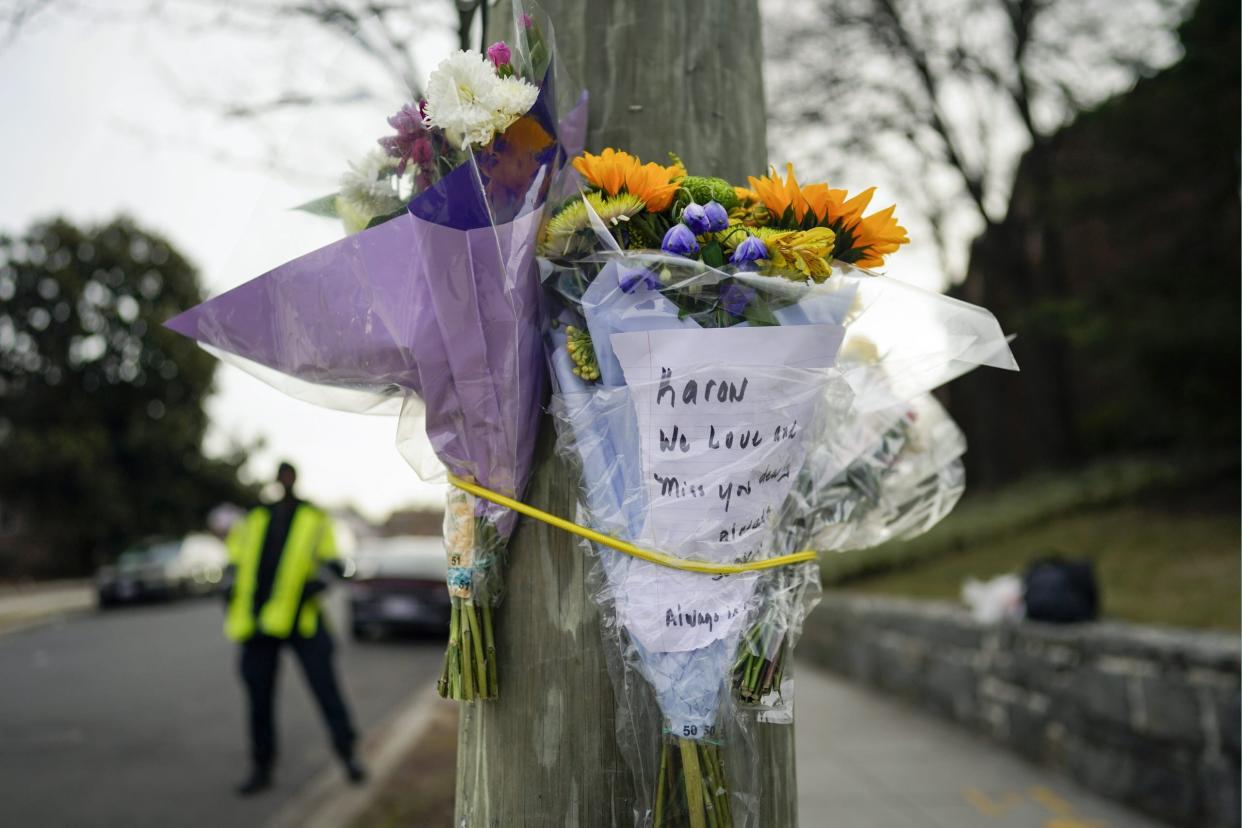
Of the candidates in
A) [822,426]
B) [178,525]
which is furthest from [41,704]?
[178,525]

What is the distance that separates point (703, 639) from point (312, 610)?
4652 millimetres

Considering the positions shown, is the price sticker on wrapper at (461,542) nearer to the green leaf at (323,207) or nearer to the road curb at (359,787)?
the green leaf at (323,207)

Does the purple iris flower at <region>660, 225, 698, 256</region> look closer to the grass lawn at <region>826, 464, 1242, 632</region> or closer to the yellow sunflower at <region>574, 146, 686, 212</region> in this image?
the yellow sunflower at <region>574, 146, 686, 212</region>

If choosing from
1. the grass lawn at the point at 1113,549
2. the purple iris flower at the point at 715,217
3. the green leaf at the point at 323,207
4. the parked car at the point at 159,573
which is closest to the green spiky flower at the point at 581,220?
the purple iris flower at the point at 715,217

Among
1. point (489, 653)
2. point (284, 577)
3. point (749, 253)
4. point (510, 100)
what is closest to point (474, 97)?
point (510, 100)

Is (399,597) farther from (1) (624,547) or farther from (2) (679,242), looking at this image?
(2) (679,242)

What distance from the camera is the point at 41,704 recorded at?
8.32 meters

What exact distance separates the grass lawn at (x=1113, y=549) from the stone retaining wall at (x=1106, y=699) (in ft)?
3.24

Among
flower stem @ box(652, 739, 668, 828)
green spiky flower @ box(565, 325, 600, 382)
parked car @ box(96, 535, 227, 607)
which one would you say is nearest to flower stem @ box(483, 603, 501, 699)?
flower stem @ box(652, 739, 668, 828)

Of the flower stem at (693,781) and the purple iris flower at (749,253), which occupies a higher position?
the purple iris flower at (749,253)

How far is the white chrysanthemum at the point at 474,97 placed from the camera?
4.95 ft

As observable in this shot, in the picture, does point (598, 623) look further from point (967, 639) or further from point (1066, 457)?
point (1066, 457)

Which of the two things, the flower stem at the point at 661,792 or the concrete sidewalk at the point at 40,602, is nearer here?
the flower stem at the point at 661,792

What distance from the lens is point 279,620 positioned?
5.61 meters
